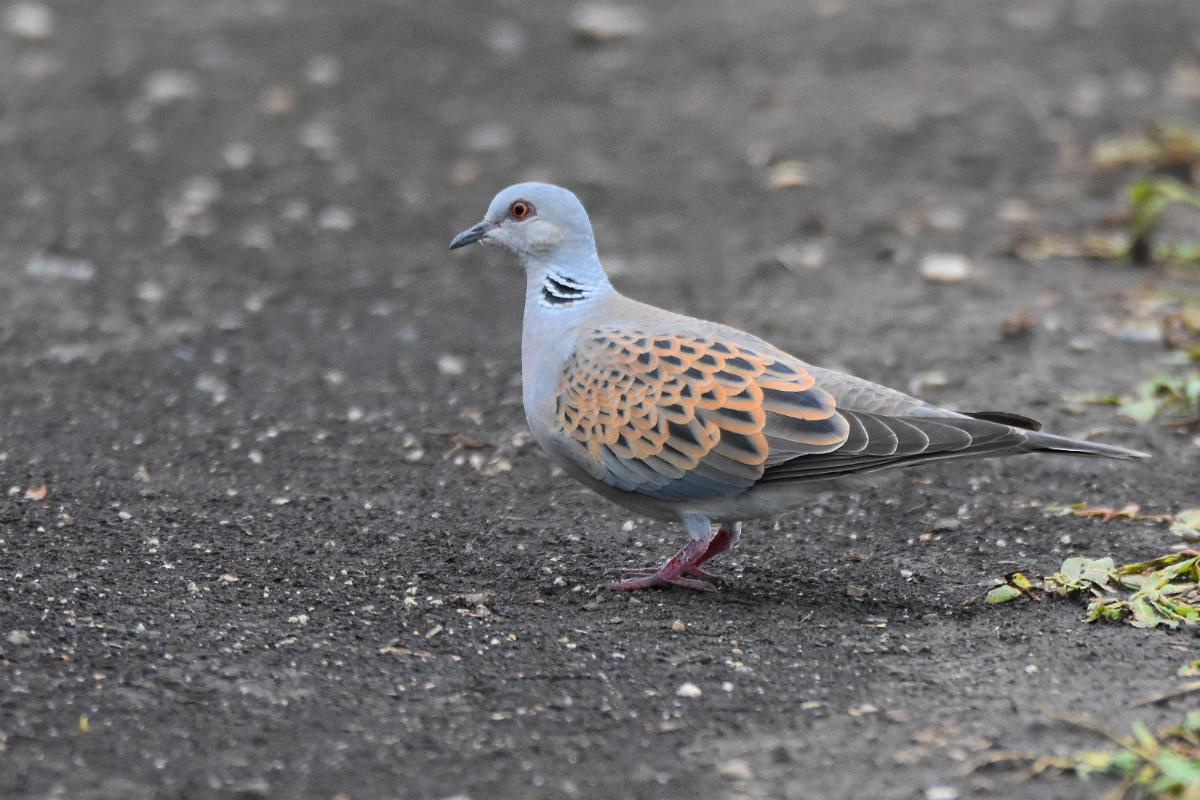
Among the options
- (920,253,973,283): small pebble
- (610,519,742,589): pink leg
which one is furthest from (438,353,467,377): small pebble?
(920,253,973,283): small pebble

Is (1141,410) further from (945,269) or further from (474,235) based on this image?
(474,235)

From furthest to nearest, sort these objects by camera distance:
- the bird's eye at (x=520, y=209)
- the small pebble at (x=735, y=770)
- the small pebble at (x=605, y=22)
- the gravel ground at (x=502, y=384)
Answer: the small pebble at (x=605, y=22)
the bird's eye at (x=520, y=209)
the gravel ground at (x=502, y=384)
the small pebble at (x=735, y=770)

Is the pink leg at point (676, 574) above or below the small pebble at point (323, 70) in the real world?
below

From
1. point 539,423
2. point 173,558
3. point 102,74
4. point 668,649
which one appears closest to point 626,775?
point 668,649

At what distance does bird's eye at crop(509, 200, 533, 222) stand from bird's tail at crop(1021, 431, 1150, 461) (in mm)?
1736

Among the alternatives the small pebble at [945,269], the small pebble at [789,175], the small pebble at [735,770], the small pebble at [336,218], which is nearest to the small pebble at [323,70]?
the small pebble at [336,218]

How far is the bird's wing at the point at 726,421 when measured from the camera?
4121mm

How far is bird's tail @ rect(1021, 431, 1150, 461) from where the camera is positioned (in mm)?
3992

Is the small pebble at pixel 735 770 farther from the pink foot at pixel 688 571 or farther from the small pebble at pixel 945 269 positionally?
the small pebble at pixel 945 269

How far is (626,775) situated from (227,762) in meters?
0.87

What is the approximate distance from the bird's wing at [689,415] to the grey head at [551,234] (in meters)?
0.45

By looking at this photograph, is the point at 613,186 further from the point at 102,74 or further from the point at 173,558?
the point at 173,558

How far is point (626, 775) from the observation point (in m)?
3.29

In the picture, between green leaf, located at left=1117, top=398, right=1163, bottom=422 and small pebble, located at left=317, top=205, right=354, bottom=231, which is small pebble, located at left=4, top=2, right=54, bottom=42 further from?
green leaf, located at left=1117, top=398, right=1163, bottom=422
